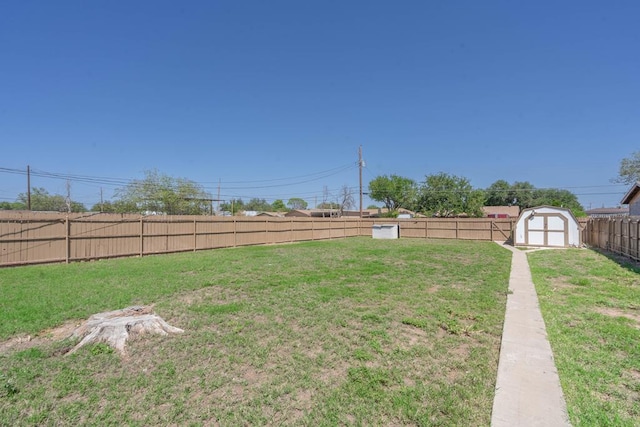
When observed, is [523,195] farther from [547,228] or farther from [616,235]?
[616,235]

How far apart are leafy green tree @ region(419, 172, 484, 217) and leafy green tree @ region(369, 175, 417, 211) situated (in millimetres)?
6001

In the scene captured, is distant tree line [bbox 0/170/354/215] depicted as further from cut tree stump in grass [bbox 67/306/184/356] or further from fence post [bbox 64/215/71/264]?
cut tree stump in grass [bbox 67/306/184/356]

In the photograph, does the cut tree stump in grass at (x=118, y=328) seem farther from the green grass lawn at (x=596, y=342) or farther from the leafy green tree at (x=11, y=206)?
the leafy green tree at (x=11, y=206)

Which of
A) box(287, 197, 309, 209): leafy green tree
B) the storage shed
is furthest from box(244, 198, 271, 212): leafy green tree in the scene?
the storage shed

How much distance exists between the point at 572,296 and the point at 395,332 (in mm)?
4114

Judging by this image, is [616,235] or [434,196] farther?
[434,196]

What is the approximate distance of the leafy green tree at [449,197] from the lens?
37.2m

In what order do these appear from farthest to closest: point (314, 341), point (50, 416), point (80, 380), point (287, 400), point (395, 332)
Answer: point (395, 332) < point (314, 341) < point (80, 380) < point (287, 400) < point (50, 416)

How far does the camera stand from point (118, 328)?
3588 millimetres

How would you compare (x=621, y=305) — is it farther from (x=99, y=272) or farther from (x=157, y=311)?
(x=99, y=272)

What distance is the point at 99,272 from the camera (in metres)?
7.95

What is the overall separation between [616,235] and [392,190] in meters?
37.5

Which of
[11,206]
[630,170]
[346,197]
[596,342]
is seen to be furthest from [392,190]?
[11,206]

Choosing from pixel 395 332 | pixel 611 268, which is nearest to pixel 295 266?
pixel 395 332
